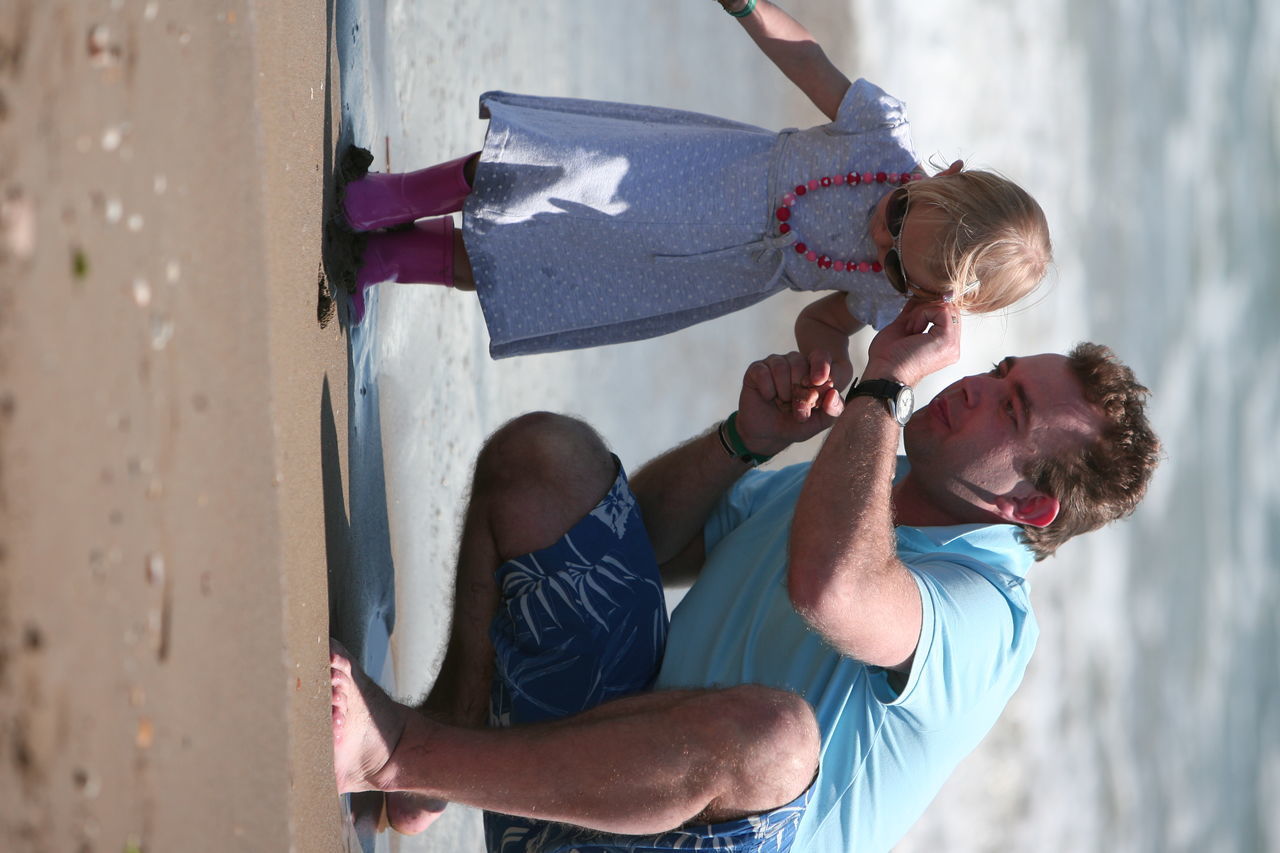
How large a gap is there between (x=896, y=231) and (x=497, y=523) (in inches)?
20.0

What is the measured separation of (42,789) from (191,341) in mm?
238

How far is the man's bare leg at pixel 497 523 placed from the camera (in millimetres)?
1217

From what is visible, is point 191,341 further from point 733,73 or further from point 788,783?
point 733,73

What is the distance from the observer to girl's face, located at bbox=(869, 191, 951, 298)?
113 centimetres

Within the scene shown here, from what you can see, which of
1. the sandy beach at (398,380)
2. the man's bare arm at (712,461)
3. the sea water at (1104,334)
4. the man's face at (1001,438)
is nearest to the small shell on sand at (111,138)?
the sandy beach at (398,380)

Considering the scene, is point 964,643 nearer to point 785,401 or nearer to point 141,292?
point 785,401

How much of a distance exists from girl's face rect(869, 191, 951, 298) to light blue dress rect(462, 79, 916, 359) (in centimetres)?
3

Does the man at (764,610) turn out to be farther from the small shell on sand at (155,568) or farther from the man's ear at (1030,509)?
the small shell on sand at (155,568)

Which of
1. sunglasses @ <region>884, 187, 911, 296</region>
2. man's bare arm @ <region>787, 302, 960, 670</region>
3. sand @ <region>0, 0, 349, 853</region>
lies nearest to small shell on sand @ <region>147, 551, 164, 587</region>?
sand @ <region>0, 0, 349, 853</region>

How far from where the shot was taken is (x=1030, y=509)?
1312 mm

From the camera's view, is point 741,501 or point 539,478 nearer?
point 539,478

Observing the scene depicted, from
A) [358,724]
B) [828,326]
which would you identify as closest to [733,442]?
[828,326]

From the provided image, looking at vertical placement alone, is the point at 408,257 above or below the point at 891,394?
above

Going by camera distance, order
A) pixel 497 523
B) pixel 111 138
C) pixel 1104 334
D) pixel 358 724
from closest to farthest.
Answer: pixel 111 138 < pixel 358 724 < pixel 497 523 < pixel 1104 334
